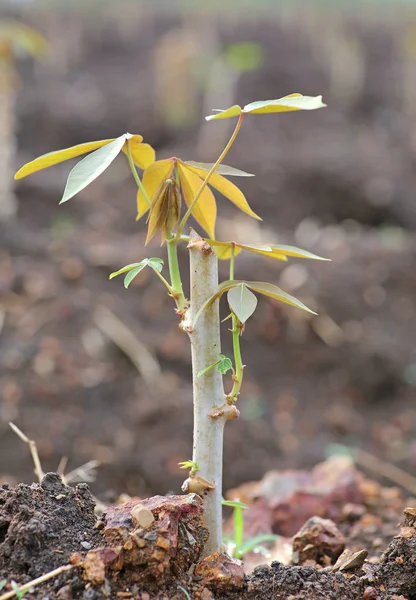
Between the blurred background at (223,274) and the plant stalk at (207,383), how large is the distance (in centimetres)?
152

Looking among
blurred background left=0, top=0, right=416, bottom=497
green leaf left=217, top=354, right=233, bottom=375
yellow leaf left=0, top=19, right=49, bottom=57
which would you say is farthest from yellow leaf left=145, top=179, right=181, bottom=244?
yellow leaf left=0, top=19, right=49, bottom=57

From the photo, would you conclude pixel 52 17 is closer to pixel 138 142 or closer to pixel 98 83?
pixel 98 83

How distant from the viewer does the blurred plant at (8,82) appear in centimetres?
330

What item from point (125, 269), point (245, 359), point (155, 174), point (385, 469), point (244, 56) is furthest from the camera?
point (244, 56)

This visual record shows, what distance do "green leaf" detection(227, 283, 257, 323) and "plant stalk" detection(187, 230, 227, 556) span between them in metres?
0.07

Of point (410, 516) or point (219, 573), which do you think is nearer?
point (219, 573)

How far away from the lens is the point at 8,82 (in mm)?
3674

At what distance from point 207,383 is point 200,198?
0.31m

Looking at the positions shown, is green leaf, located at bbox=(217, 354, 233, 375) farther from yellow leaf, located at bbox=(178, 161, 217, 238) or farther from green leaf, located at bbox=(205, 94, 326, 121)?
green leaf, located at bbox=(205, 94, 326, 121)

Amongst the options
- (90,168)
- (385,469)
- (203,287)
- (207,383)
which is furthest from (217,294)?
(385,469)

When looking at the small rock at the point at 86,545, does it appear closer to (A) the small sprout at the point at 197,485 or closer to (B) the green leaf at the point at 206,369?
(A) the small sprout at the point at 197,485

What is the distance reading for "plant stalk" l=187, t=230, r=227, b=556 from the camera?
1.08m

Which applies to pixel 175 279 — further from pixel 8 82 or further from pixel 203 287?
pixel 8 82

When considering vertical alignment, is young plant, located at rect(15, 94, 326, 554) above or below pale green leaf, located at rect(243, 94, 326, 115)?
below
